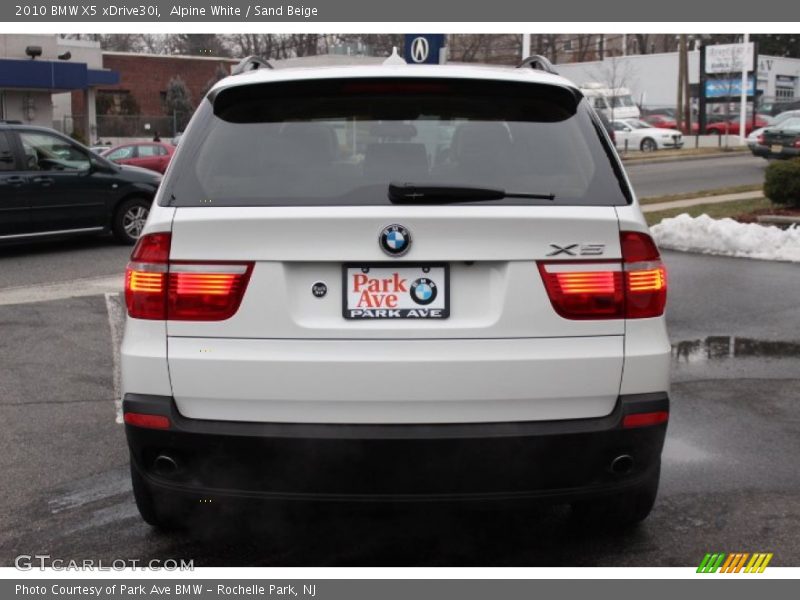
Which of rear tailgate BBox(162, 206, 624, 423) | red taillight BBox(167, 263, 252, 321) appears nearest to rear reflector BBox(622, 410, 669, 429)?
rear tailgate BBox(162, 206, 624, 423)

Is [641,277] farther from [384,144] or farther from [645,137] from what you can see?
[645,137]

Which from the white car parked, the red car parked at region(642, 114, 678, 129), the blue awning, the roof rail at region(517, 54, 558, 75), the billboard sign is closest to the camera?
the roof rail at region(517, 54, 558, 75)

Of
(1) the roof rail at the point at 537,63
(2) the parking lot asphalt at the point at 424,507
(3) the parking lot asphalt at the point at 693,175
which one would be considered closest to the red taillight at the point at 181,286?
(2) the parking lot asphalt at the point at 424,507

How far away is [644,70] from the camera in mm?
64500

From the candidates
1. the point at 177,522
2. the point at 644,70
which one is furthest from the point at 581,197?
the point at 644,70

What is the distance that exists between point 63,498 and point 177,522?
90 cm

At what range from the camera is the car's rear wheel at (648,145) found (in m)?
43.9

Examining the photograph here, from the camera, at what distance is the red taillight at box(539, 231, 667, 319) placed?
11.6ft

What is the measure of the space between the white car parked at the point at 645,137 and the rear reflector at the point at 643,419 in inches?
1613

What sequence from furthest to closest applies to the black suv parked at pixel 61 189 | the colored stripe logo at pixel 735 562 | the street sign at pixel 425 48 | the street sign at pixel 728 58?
the street sign at pixel 728 58, the black suv parked at pixel 61 189, the street sign at pixel 425 48, the colored stripe logo at pixel 735 562

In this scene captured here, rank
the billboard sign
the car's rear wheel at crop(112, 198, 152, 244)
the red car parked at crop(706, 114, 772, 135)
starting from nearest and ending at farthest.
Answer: the car's rear wheel at crop(112, 198, 152, 244)
the red car parked at crop(706, 114, 772, 135)
the billboard sign

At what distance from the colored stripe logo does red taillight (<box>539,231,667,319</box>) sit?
3.46 feet

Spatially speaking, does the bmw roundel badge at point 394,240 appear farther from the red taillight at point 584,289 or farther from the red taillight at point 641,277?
the red taillight at point 641,277

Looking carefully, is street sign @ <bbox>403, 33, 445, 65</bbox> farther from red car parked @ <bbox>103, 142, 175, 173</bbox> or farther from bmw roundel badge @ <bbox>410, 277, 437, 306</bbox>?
red car parked @ <bbox>103, 142, 175, 173</bbox>
